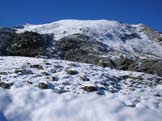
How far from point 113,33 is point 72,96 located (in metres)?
25.8

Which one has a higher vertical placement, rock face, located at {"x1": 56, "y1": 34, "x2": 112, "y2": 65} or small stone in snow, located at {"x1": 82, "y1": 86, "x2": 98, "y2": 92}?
rock face, located at {"x1": 56, "y1": 34, "x2": 112, "y2": 65}

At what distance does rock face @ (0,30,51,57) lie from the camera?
888 inches

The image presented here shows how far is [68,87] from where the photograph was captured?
10.4m

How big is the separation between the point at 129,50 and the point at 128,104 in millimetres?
20467

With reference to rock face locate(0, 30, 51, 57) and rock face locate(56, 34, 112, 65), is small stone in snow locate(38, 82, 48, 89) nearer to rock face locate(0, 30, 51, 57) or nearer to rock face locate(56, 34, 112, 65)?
rock face locate(56, 34, 112, 65)

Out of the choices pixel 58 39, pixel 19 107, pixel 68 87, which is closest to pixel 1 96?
pixel 19 107

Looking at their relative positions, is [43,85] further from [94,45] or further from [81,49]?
[94,45]

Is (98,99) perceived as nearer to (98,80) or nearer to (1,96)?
(98,80)

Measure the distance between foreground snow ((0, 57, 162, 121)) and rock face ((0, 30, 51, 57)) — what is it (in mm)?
9289

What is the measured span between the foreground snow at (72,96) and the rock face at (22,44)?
9.29 meters

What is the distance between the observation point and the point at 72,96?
31.5 feet

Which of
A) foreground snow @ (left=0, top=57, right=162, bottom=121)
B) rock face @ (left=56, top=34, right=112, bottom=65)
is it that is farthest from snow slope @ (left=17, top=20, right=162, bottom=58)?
foreground snow @ (left=0, top=57, right=162, bottom=121)

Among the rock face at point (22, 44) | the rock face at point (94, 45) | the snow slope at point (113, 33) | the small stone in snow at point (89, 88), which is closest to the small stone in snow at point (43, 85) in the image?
the small stone in snow at point (89, 88)

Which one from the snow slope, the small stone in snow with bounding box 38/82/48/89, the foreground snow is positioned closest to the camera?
the foreground snow
